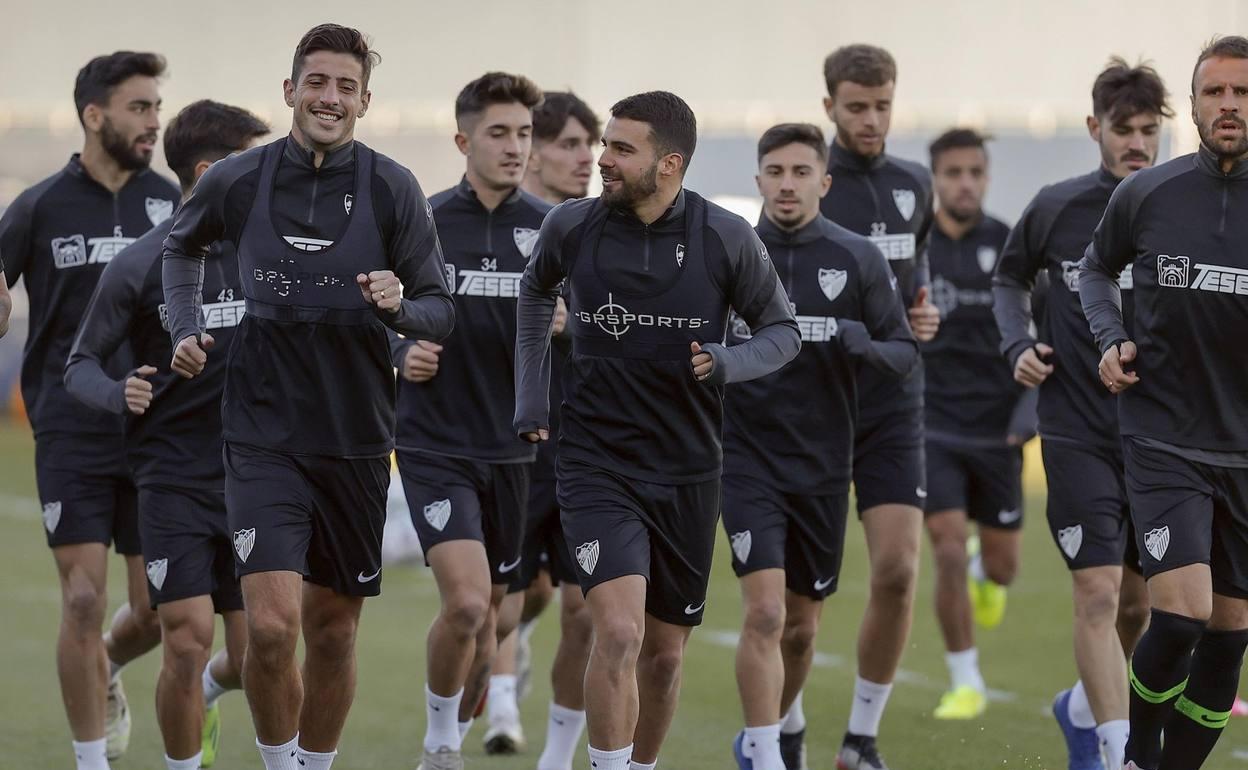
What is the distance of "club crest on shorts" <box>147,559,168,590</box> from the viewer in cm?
661

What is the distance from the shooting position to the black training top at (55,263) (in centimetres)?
736

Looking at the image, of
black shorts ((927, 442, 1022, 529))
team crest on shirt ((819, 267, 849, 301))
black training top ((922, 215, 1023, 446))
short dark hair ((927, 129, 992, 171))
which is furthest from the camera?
short dark hair ((927, 129, 992, 171))

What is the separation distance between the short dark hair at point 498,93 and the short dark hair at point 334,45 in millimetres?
1394

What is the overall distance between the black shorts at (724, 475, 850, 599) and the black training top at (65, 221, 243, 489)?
1.89m

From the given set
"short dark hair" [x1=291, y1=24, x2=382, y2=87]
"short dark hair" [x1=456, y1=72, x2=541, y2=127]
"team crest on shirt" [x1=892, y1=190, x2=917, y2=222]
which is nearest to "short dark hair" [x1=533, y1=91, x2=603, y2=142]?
"short dark hair" [x1=456, y1=72, x2=541, y2=127]

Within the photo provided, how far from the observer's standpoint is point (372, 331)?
6039 mm

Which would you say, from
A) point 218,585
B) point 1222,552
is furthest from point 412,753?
point 1222,552

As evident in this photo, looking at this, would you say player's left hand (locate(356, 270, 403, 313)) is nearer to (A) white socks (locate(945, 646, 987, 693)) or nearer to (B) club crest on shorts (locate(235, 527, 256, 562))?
(B) club crest on shorts (locate(235, 527, 256, 562))

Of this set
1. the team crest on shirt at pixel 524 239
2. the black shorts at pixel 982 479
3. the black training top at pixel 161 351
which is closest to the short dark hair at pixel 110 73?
the black training top at pixel 161 351

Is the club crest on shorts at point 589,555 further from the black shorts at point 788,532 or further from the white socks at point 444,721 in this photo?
the white socks at point 444,721

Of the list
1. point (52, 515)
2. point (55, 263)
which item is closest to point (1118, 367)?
point (52, 515)

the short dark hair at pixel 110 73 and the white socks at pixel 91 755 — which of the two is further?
the short dark hair at pixel 110 73

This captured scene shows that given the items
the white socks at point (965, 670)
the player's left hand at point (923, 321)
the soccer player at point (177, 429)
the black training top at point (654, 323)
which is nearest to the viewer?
the black training top at point (654, 323)

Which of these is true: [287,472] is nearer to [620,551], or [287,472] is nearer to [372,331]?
[372,331]
